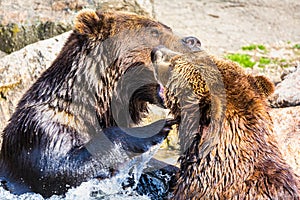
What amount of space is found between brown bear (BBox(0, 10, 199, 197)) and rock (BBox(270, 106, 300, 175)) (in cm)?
123

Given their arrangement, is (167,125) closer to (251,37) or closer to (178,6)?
(251,37)

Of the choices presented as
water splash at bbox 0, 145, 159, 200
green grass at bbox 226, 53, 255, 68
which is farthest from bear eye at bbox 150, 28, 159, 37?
green grass at bbox 226, 53, 255, 68

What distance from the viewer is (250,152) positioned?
12.7 feet

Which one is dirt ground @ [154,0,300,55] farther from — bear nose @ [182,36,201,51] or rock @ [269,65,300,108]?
bear nose @ [182,36,201,51]

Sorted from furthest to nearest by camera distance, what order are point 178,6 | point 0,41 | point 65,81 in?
point 178,6, point 0,41, point 65,81

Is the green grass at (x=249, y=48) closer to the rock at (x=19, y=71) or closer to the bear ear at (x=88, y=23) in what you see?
the rock at (x=19, y=71)

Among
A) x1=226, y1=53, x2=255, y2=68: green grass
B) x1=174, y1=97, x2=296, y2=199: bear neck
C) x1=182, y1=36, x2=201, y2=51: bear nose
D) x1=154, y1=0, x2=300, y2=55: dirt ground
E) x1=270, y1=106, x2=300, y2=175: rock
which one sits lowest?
x1=226, y1=53, x2=255, y2=68: green grass

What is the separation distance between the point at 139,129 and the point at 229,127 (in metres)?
1.22

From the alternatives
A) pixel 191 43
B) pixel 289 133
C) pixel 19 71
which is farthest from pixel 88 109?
pixel 19 71

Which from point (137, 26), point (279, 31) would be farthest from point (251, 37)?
point (137, 26)

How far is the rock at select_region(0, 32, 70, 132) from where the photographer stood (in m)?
6.94

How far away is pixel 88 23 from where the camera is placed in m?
5.17

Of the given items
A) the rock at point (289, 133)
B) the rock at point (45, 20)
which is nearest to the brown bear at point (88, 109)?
the rock at point (289, 133)

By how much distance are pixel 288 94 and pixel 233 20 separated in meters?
6.24
